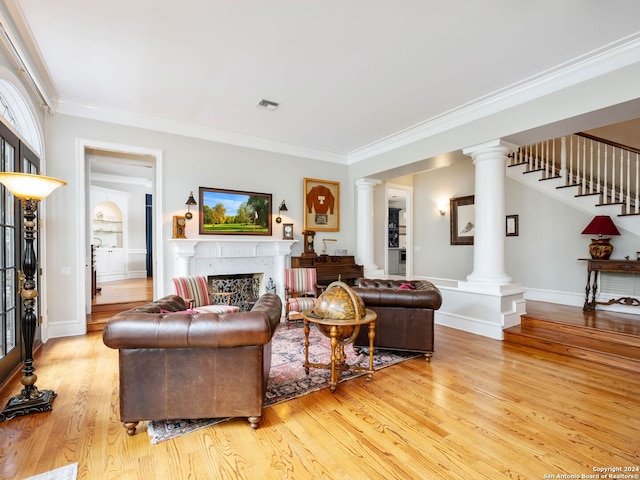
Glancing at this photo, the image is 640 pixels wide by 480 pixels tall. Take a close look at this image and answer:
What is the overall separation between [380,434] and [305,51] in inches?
138

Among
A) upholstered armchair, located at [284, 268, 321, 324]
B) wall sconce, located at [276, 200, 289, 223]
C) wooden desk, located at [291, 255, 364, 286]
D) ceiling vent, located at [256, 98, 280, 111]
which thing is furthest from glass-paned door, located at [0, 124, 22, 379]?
wooden desk, located at [291, 255, 364, 286]

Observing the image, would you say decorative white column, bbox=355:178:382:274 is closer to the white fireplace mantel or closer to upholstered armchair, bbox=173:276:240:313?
the white fireplace mantel

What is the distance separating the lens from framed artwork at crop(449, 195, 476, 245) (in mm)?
6926

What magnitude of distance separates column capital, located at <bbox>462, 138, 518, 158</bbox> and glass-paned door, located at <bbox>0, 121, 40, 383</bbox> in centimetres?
535

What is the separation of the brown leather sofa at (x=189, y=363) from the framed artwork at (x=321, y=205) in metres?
4.35

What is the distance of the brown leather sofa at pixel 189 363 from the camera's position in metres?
2.10

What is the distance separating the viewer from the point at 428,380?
3.13 meters

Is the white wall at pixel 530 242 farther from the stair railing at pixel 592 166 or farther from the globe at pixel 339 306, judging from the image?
the globe at pixel 339 306

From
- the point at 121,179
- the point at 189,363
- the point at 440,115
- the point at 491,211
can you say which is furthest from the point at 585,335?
the point at 121,179

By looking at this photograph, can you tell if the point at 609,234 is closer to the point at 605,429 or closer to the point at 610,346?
the point at 610,346

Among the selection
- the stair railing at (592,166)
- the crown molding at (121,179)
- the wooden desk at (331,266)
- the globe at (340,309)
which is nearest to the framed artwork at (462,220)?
the stair railing at (592,166)

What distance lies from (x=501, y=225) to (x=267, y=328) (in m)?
3.92

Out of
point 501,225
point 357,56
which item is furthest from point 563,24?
point 501,225

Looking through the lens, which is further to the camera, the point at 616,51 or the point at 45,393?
the point at 616,51
